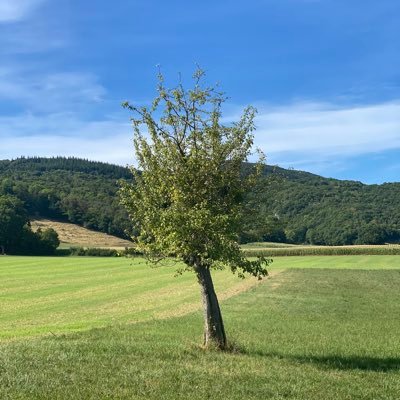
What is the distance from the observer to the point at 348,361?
48.9 ft

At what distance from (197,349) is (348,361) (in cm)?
426

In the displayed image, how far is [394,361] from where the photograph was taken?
50.0 feet

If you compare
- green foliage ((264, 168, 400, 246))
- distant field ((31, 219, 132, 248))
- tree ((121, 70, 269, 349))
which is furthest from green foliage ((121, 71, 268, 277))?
distant field ((31, 219, 132, 248))

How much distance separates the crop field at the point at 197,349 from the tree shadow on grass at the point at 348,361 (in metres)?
0.03

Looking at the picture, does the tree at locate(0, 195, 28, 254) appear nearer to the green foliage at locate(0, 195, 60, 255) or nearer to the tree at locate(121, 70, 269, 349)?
the green foliage at locate(0, 195, 60, 255)

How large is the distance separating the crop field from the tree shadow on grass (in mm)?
31

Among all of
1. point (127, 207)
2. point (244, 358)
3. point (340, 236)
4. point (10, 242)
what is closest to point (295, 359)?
point (244, 358)

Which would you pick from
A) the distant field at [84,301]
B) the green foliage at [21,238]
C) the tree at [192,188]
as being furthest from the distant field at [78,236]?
the tree at [192,188]

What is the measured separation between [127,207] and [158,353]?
431cm

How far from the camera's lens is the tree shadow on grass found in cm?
1393

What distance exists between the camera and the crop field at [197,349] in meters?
10.6

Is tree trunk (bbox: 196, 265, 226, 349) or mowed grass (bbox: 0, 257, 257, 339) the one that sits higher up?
tree trunk (bbox: 196, 265, 226, 349)

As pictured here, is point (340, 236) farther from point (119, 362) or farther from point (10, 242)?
point (119, 362)

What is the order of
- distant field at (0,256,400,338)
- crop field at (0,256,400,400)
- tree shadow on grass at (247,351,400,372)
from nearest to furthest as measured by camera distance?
crop field at (0,256,400,400)
tree shadow on grass at (247,351,400,372)
distant field at (0,256,400,338)
